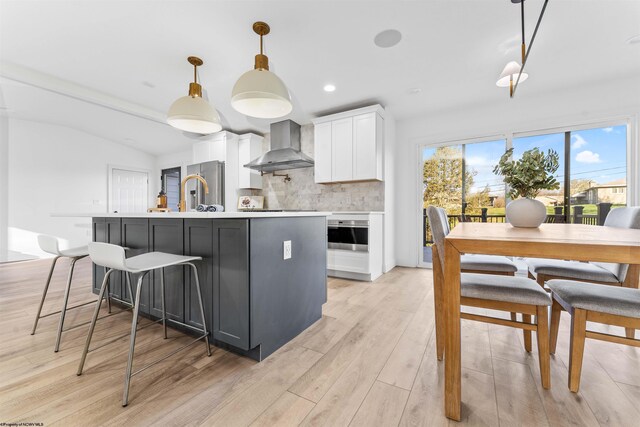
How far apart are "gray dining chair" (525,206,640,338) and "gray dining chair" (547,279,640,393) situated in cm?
45

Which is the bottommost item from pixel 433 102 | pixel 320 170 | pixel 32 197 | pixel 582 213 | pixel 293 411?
pixel 293 411

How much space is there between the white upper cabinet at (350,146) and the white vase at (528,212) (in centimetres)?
218

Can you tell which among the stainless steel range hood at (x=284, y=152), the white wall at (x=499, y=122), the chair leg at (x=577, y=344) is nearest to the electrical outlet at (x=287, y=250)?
the chair leg at (x=577, y=344)

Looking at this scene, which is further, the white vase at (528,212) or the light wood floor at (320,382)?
the white vase at (528,212)

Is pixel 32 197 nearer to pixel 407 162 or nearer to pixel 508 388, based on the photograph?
pixel 407 162

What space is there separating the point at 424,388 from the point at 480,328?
3.25 ft

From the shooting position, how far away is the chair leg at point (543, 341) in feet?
4.04

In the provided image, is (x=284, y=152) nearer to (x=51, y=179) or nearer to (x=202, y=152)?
(x=202, y=152)

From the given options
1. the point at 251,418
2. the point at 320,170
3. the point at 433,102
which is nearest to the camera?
the point at 251,418

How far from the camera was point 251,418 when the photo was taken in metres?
1.15

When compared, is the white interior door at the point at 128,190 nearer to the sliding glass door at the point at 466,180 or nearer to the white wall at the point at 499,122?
the white wall at the point at 499,122

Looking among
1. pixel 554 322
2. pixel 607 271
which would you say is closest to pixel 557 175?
pixel 607 271

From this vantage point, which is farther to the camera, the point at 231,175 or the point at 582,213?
the point at 231,175

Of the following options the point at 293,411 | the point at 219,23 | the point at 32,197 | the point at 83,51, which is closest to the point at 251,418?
the point at 293,411
